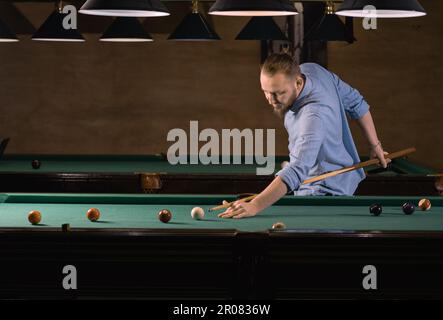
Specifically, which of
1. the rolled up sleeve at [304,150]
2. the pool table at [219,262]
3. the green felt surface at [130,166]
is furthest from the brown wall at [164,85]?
the pool table at [219,262]

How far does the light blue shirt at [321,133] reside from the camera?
167 inches

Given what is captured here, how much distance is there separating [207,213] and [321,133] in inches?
24.3

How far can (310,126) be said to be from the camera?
4.35 meters

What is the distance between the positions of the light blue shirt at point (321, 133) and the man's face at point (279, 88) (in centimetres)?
10

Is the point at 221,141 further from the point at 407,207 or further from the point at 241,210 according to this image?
the point at 241,210

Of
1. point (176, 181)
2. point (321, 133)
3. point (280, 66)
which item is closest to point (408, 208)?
point (321, 133)

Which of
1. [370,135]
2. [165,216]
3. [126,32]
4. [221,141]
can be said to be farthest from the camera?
[221,141]

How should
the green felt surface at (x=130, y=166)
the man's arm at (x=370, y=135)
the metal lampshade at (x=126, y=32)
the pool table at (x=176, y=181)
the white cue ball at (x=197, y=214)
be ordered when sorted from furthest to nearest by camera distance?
1. the green felt surface at (x=130, y=166)
2. the metal lampshade at (x=126, y=32)
3. the pool table at (x=176, y=181)
4. the man's arm at (x=370, y=135)
5. the white cue ball at (x=197, y=214)

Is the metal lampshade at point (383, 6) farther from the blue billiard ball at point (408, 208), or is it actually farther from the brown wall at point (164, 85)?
the brown wall at point (164, 85)

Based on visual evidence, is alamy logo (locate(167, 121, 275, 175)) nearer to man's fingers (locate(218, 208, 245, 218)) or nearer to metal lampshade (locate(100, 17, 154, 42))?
metal lampshade (locate(100, 17, 154, 42))

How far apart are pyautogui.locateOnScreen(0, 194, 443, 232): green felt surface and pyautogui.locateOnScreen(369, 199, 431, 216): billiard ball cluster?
1.0 inches

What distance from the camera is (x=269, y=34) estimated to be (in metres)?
6.97

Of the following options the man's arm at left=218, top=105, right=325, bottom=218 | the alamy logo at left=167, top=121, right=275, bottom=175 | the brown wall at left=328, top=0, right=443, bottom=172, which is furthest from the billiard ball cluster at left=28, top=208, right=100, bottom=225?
the brown wall at left=328, top=0, right=443, bottom=172

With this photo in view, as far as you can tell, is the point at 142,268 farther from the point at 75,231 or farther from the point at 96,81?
the point at 96,81
